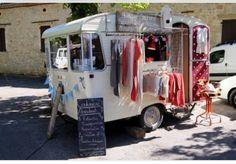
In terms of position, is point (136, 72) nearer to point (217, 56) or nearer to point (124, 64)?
point (124, 64)

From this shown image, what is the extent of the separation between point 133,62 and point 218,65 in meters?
7.33

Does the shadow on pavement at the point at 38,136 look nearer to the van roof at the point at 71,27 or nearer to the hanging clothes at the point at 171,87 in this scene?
the hanging clothes at the point at 171,87

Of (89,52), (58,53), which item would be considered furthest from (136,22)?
(58,53)

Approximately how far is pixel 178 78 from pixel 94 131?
7.72ft

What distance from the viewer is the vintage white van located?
40.6ft

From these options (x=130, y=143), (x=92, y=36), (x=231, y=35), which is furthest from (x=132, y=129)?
(x=231, y=35)

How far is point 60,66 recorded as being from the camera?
24.9ft

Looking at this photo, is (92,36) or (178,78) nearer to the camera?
(92,36)

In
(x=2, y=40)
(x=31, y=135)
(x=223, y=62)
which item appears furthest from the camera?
(x=2, y=40)

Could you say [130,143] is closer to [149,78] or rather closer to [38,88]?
Result: [149,78]

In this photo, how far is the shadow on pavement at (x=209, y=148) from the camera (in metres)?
5.72

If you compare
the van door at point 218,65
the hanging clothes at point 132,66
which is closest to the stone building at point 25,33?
the van door at point 218,65

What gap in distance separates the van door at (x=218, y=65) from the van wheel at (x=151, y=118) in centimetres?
603

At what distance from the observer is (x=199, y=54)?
786 centimetres
